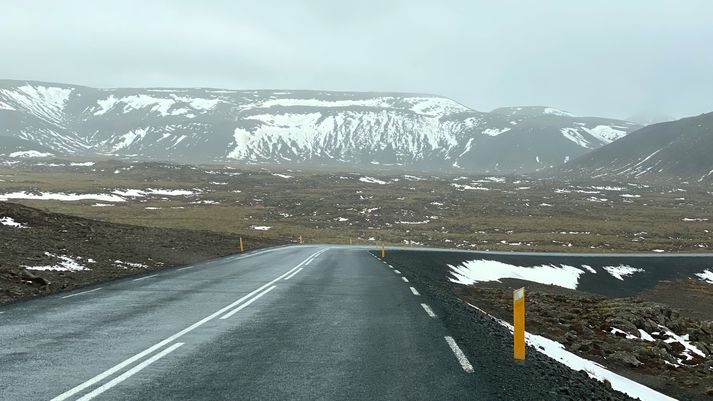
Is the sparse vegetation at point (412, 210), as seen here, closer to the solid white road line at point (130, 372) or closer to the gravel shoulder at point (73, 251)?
the gravel shoulder at point (73, 251)

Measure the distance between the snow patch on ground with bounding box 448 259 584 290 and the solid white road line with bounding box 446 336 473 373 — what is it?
2477cm

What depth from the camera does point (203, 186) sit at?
518ft

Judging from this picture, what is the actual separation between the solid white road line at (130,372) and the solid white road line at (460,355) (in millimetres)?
4372

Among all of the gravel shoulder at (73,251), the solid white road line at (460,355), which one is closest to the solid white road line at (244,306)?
the solid white road line at (460,355)

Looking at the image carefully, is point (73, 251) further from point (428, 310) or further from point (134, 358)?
point (134, 358)

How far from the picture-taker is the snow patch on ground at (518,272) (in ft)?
116

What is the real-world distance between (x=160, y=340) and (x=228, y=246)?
108 ft

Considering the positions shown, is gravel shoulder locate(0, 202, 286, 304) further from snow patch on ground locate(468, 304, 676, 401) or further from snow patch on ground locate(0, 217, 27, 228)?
snow patch on ground locate(468, 304, 676, 401)

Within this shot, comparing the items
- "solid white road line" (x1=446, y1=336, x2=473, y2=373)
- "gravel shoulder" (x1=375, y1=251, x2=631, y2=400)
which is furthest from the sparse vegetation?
"solid white road line" (x1=446, y1=336, x2=473, y2=373)

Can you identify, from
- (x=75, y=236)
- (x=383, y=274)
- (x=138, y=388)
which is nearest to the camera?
(x=138, y=388)

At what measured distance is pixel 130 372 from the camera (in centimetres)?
675

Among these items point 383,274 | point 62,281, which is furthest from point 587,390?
point 62,281

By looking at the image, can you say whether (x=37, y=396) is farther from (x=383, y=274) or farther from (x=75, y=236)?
(x=75, y=236)

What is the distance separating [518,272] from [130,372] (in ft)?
120
